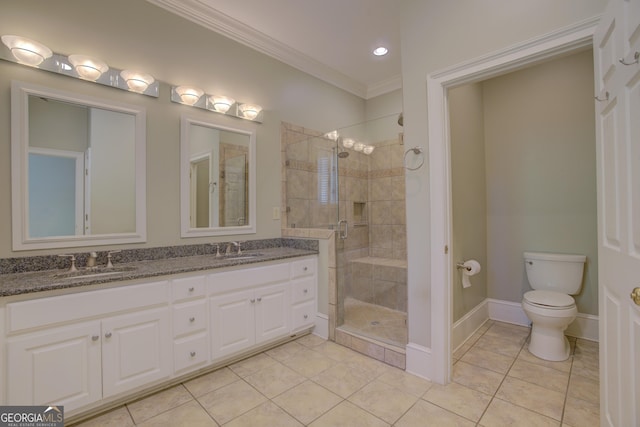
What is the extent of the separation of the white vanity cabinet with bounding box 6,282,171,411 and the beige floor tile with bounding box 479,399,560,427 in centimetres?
192

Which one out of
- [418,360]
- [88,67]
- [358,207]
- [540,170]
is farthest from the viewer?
[358,207]

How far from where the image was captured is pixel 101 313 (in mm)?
1582

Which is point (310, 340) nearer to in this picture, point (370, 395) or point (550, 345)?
point (370, 395)

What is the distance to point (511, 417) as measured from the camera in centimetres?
157

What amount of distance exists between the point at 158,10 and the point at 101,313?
7.26ft

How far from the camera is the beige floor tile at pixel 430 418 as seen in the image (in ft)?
5.02

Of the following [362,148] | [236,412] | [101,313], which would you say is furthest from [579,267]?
[101,313]

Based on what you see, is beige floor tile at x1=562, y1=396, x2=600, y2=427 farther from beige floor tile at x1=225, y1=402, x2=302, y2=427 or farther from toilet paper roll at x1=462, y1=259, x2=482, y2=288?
beige floor tile at x1=225, y1=402, x2=302, y2=427

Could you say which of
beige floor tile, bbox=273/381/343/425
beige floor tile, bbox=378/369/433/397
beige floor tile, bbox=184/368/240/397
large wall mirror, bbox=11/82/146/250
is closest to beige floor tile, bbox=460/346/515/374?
beige floor tile, bbox=378/369/433/397

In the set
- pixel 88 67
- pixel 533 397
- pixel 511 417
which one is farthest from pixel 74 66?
pixel 533 397

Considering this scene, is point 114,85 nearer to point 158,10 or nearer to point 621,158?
point 158,10

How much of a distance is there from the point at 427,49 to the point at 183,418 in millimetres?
2727

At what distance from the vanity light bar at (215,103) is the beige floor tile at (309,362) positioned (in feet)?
→ 7.10
